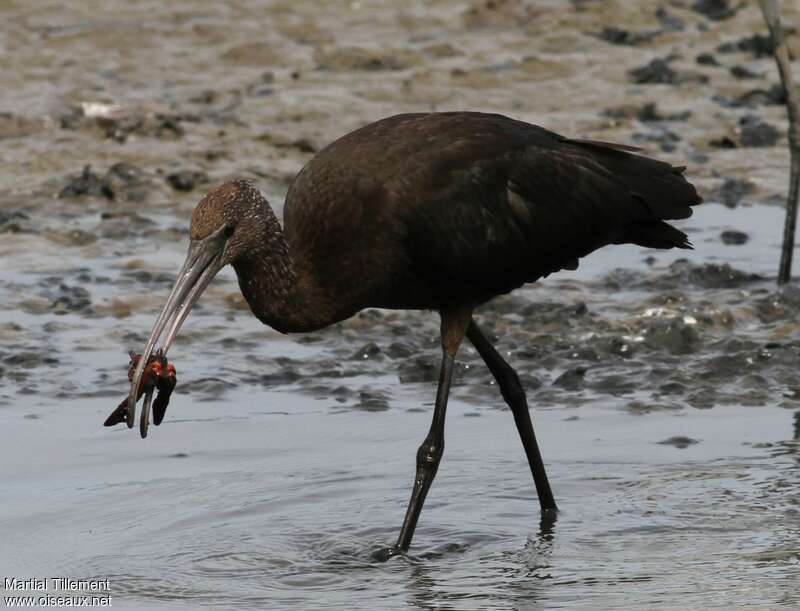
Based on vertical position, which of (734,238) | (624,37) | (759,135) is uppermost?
(624,37)

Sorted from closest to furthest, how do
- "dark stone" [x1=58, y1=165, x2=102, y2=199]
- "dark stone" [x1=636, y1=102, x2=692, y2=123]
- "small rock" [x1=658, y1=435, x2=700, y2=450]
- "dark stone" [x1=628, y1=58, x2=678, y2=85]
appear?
"small rock" [x1=658, y1=435, x2=700, y2=450], "dark stone" [x1=58, y1=165, x2=102, y2=199], "dark stone" [x1=636, y1=102, x2=692, y2=123], "dark stone" [x1=628, y1=58, x2=678, y2=85]

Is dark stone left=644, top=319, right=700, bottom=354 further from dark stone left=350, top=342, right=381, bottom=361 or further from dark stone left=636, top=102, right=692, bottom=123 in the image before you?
dark stone left=636, top=102, right=692, bottom=123

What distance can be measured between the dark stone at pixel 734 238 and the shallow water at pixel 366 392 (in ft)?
0.16

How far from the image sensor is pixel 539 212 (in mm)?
7480

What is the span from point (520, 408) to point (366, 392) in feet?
4.31

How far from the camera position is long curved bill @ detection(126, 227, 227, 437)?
A: 250 inches

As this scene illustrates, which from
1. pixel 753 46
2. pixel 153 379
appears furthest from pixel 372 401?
pixel 753 46

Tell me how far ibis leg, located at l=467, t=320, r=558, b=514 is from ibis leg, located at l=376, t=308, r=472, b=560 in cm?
21

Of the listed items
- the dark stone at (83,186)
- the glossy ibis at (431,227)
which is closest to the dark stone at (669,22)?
the dark stone at (83,186)

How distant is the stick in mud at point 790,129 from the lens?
10133 millimetres

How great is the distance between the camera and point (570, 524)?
24.0 feet

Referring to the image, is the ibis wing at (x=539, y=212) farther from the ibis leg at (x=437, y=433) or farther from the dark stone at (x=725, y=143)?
the dark stone at (x=725, y=143)

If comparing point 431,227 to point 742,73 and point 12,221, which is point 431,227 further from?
point 742,73

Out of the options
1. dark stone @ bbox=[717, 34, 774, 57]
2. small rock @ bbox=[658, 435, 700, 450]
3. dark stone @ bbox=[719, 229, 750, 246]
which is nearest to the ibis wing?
small rock @ bbox=[658, 435, 700, 450]
